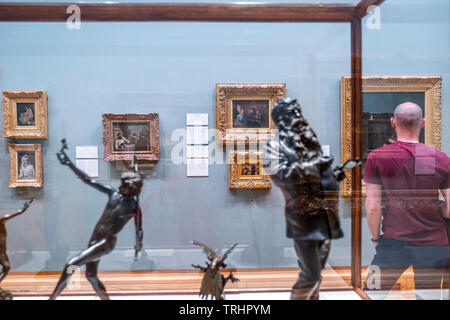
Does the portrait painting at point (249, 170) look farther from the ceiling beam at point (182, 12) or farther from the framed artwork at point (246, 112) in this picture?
the ceiling beam at point (182, 12)

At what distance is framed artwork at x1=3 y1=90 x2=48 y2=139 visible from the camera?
180 centimetres

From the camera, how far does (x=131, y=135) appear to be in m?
1.82

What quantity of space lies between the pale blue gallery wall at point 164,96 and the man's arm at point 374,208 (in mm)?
270

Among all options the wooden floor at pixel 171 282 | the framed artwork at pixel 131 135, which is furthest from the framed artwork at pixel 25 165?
the wooden floor at pixel 171 282

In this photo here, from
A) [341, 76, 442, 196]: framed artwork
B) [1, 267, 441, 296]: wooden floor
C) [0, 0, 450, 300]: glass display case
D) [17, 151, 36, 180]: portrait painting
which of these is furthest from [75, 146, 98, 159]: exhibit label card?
[341, 76, 442, 196]: framed artwork

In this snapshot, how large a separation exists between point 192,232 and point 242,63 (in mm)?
997

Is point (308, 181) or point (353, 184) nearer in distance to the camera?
point (308, 181)

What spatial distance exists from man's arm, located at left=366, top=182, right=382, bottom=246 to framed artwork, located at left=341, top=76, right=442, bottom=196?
11 cm

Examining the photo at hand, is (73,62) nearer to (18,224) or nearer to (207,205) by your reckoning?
(18,224)

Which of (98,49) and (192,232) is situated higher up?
Result: (98,49)

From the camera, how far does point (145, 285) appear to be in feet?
6.01

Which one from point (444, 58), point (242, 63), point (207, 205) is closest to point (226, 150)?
point (207, 205)

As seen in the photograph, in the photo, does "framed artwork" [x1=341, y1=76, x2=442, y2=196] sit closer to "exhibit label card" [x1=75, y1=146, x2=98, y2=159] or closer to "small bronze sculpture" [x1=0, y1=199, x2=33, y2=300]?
"exhibit label card" [x1=75, y1=146, x2=98, y2=159]

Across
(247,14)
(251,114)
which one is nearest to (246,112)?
(251,114)
